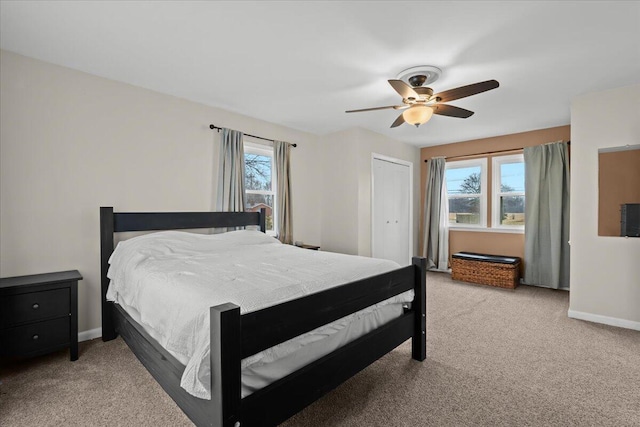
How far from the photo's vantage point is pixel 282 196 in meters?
4.38

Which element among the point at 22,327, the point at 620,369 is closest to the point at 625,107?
the point at 620,369

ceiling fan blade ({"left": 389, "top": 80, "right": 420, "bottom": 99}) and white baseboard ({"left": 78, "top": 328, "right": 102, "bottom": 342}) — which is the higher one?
ceiling fan blade ({"left": 389, "top": 80, "right": 420, "bottom": 99})

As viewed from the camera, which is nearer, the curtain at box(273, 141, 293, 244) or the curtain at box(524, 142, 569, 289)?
the curtain at box(273, 141, 293, 244)

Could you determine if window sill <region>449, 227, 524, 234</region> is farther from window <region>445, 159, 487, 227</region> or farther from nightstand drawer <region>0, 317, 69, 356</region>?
nightstand drawer <region>0, 317, 69, 356</region>

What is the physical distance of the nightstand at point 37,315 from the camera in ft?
7.21

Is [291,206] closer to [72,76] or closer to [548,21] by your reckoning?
[72,76]

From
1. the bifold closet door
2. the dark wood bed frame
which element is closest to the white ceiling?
the dark wood bed frame

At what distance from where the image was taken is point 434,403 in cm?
192

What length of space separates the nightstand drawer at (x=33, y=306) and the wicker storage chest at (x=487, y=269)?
5.16 metres

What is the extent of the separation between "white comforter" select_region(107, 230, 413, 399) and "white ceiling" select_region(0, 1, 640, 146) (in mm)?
1623

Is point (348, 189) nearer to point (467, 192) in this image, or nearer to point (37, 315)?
point (467, 192)

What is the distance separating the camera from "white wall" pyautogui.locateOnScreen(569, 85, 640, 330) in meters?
3.12

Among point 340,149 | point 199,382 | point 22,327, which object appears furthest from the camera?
point 340,149

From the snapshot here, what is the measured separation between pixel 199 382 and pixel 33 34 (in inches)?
111
